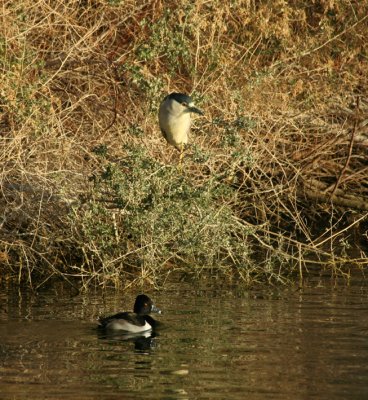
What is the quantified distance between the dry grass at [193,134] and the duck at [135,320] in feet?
3.92

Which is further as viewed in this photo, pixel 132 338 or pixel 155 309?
pixel 155 309

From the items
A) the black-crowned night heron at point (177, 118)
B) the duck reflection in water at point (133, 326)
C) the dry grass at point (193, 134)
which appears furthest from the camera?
the dry grass at point (193, 134)

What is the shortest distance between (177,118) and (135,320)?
8.41 ft

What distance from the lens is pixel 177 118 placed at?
476 inches

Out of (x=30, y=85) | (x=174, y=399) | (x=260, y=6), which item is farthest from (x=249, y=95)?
(x=174, y=399)

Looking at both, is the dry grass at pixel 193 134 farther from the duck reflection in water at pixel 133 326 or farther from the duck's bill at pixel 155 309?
the duck reflection in water at pixel 133 326

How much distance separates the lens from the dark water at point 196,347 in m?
8.14

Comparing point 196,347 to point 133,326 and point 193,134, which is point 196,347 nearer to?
Result: point 133,326

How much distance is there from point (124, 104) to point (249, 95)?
1.52 metres

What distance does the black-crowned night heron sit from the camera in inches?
476

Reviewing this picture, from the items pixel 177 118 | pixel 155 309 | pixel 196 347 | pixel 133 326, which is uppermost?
pixel 177 118

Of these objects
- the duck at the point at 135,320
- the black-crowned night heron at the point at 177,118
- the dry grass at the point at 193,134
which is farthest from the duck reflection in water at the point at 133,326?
the black-crowned night heron at the point at 177,118

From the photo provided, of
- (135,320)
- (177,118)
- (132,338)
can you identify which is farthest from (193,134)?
(132,338)

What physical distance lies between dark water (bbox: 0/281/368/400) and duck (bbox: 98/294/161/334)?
0.39 ft
